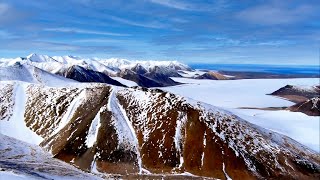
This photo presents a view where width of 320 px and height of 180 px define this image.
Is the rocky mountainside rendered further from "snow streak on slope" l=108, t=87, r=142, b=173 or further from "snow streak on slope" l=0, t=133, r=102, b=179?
"snow streak on slope" l=0, t=133, r=102, b=179

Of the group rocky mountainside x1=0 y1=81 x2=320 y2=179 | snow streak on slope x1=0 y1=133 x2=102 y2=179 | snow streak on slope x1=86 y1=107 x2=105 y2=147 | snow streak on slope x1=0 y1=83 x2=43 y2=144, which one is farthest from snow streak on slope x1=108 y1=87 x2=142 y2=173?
snow streak on slope x1=0 y1=83 x2=43 y2=144

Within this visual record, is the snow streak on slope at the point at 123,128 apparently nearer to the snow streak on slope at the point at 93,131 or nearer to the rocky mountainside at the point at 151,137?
the rocky mountainside at the point at 151,137

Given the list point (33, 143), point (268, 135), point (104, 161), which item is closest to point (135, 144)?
point (104, 161)

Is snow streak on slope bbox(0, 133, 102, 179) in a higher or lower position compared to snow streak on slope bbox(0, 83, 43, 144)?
lower

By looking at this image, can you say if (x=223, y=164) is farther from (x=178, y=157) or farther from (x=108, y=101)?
(x=108, y=101)

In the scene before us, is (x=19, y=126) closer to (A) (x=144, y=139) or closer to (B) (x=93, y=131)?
(B) (x=93, y=131)

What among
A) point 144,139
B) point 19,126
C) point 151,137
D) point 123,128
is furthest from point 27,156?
point 151,137
